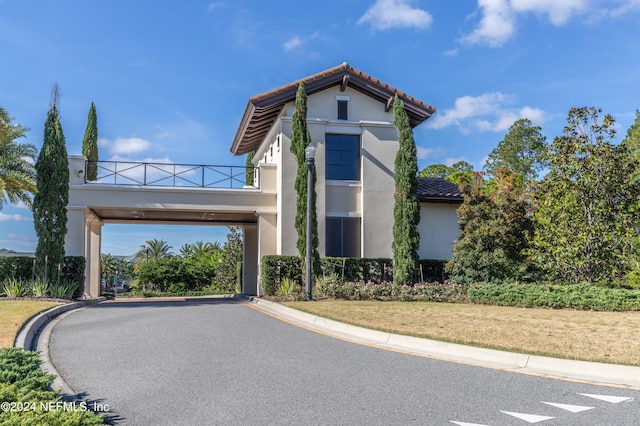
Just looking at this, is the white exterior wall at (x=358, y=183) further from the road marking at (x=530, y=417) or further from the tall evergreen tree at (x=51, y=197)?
the road marking at (x=530, y=417)

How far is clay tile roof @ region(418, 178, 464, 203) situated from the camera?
23.8 meters

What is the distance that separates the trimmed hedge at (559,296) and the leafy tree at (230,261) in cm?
2499

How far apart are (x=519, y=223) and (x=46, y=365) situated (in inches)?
613

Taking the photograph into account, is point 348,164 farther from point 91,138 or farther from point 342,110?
point 91,138

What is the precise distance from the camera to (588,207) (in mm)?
17703

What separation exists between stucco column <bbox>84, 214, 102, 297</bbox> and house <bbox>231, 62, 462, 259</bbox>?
25.6ft

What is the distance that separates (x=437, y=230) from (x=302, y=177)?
21.2 ft

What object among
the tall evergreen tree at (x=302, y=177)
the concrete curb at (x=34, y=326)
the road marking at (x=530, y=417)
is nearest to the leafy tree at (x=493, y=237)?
the tall evergreen tree at (x=302, y=177)

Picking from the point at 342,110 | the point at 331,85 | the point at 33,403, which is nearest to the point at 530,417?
the point at 33,403

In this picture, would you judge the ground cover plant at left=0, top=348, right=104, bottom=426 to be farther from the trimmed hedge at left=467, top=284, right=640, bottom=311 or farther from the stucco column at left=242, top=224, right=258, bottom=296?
the stucco column at left=242, top=224, right=258, bottom=296

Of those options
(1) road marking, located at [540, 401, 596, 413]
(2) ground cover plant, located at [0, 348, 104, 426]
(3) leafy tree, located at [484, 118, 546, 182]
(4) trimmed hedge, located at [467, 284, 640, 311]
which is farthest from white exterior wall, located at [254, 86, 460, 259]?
(3) leafy tree, located at [484, 118, 546, 182]

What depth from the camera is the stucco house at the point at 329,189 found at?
22.4m

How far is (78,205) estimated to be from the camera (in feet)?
72.5

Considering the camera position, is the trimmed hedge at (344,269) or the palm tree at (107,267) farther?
the palm tree at (107,267)
